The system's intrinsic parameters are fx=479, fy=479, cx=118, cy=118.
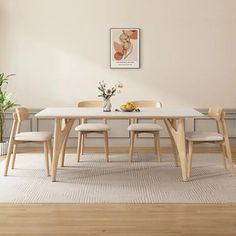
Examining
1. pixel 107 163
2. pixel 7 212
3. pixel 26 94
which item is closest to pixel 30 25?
pixel 26 94

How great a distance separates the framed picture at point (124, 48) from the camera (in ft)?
22.0

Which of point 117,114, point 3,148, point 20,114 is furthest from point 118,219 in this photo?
point 3,148

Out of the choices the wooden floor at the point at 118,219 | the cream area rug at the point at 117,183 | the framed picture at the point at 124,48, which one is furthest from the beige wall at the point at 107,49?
the wooden floor at the point at 118,219

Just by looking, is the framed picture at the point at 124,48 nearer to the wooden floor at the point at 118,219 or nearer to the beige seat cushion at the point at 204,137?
the beige seat cushion at the point at 204,137

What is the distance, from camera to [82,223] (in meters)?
3.38

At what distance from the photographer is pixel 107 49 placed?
6766 millimetres

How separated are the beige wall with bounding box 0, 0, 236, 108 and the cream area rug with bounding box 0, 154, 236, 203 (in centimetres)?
124

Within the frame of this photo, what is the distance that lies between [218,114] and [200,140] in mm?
358

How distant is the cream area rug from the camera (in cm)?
405

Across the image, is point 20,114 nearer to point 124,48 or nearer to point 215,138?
point 215,138

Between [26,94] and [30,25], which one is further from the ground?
[30,25]

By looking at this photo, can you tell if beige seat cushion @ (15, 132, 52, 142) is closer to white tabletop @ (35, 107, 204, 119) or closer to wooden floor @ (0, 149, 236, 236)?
white tabletop @ (35, 107, 204, 119)

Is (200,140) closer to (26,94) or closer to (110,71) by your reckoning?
(110,71)

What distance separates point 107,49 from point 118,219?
3715 mm
